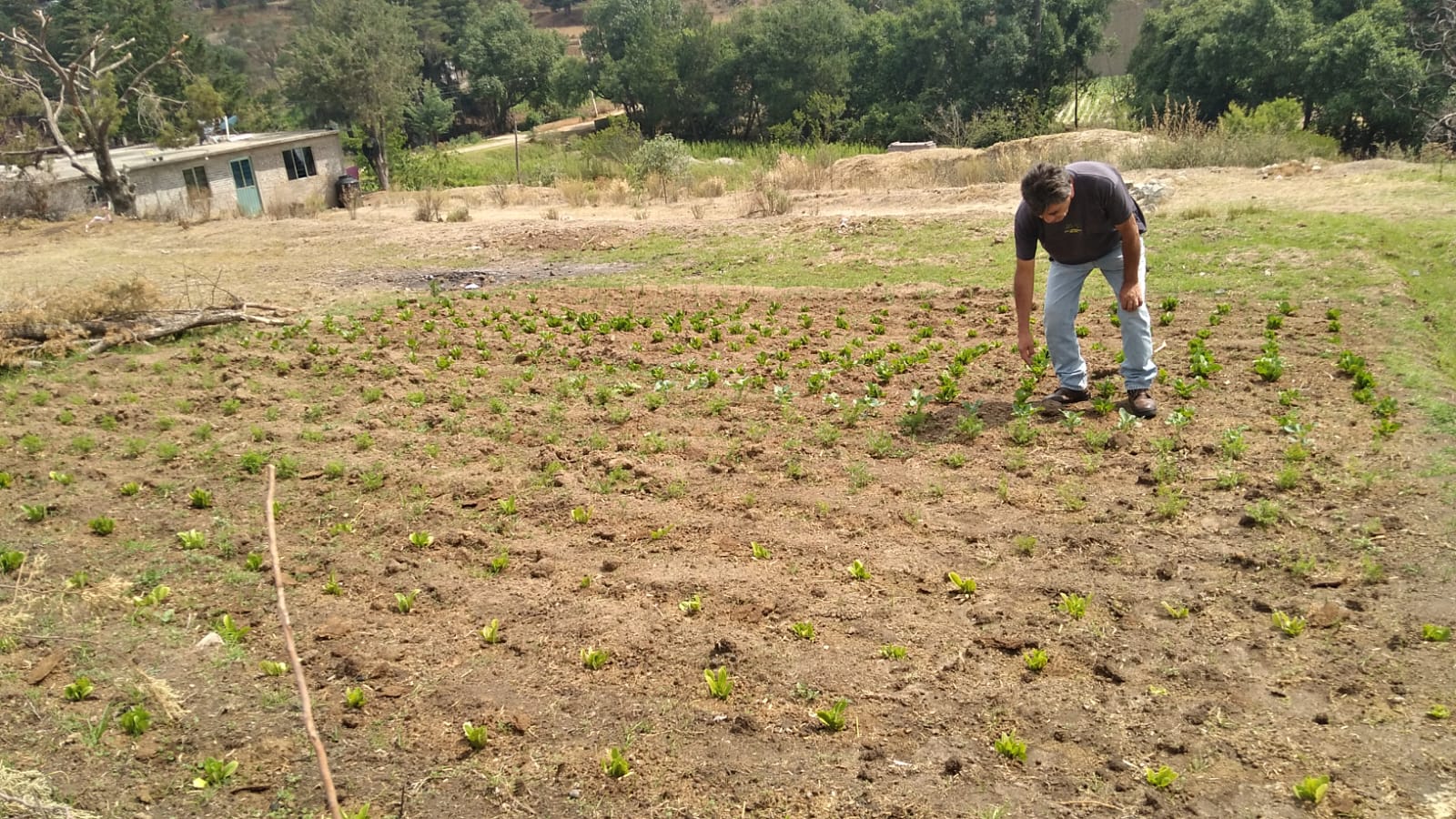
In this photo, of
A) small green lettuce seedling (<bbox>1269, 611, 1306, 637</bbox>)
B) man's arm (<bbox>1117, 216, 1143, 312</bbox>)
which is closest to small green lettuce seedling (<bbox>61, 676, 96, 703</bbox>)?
small green lettuce seedling (<bbox>1269, 611, 1306, 637</bbox>)

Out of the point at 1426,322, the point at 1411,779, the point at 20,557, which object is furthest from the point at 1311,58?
the point at 20,557

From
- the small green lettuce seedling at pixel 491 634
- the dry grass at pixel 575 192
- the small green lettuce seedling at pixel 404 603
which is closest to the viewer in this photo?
the small green lettuce seedling at pixel 491 634

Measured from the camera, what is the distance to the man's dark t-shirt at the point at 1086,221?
5840 millimetres

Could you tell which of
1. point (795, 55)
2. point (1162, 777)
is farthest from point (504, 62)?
point (1162, 777)

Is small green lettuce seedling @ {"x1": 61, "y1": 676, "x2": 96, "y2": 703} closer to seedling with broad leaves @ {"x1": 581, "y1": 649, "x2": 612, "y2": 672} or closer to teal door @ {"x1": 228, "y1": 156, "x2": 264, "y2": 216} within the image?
seedling with broad leaves @ {"x1": 581, "y1": 649, "x2": 612, "y2": 672}

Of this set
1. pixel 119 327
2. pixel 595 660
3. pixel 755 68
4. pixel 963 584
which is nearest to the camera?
pixel 595 660

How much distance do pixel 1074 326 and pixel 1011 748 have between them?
3.65 metres

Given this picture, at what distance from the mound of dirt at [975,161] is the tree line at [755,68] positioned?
20.1 feet

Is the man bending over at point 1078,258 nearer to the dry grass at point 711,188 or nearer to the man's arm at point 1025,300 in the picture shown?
the man's arm at point 1025,300

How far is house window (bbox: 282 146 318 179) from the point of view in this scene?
109ft

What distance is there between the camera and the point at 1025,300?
20.3 feet

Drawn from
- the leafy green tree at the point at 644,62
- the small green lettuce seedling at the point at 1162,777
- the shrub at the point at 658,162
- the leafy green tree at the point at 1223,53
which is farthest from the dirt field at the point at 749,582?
the leafy green tree at the point at 644,62

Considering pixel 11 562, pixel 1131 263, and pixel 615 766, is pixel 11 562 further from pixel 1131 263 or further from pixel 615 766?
pixel 1131 263

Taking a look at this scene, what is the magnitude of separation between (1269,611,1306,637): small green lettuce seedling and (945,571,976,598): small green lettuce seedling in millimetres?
1263
